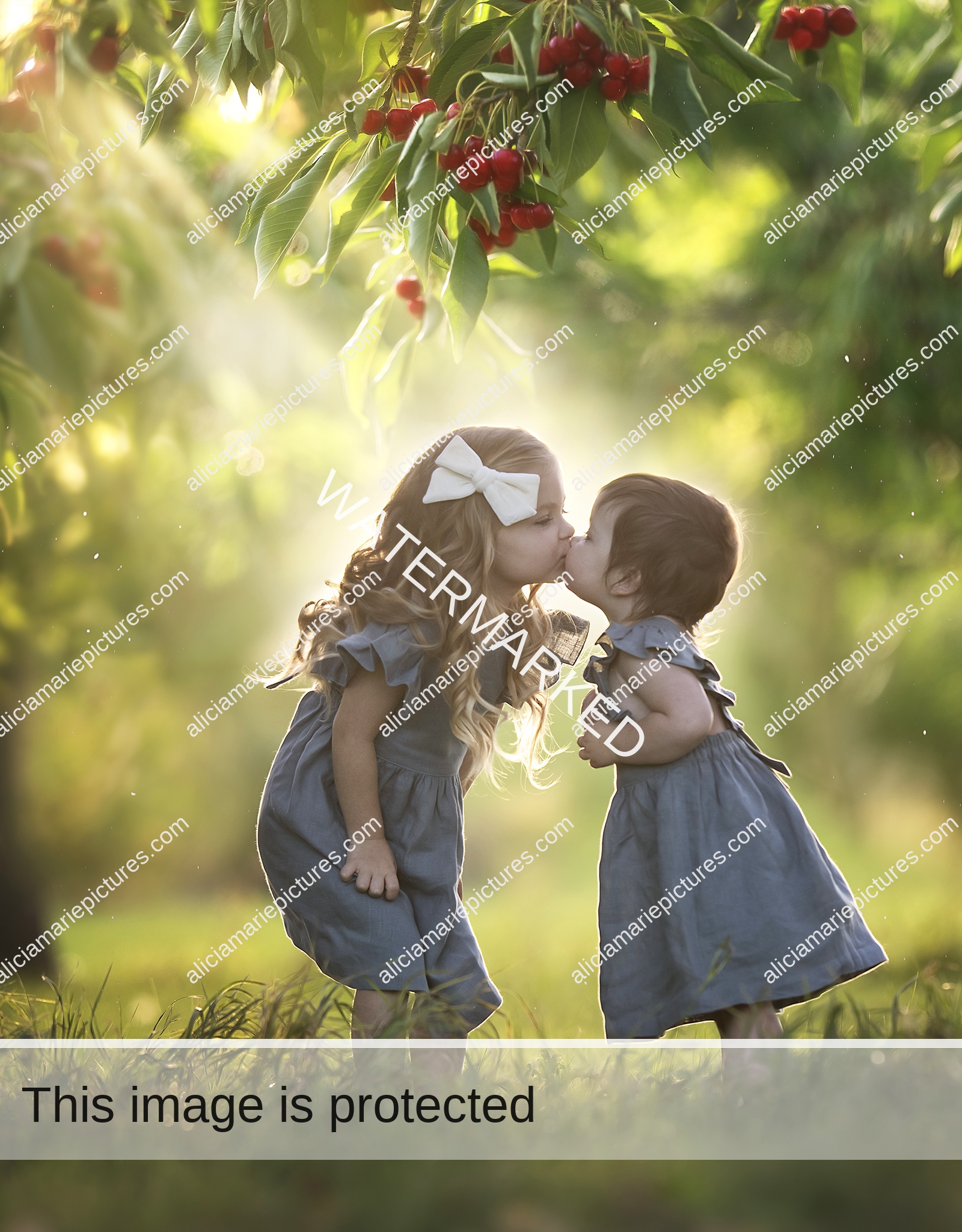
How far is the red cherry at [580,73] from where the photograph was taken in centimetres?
85

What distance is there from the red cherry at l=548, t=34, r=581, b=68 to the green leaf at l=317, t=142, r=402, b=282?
16 cm

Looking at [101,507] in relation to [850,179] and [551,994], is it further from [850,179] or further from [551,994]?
[850,179]

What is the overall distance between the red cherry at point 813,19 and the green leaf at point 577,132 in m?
0.36

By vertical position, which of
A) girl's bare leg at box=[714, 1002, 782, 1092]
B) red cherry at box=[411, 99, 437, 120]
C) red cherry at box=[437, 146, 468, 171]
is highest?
red cherry at box=[411, 99, 437, 120]

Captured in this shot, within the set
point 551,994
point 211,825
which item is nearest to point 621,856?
point 551,994

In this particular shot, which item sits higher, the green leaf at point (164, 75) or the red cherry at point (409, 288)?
the green leaf at point (164, 75)

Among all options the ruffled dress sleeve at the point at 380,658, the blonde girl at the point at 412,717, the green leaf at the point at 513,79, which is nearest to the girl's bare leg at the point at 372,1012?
the blonde girl at the point at 412,717

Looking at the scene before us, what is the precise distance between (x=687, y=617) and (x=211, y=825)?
1212mm

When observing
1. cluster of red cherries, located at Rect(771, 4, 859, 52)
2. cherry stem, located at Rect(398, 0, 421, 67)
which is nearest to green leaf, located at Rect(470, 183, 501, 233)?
cherry stem, located at Rect(398, 0, 421, 67)

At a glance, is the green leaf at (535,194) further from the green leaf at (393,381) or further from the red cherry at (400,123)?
the green leaf at (393,381)

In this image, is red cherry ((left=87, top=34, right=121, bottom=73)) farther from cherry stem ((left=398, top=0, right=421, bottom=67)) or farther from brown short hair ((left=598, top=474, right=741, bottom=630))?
brown short hair ((left=598, top=474, right=741, bottom=630))

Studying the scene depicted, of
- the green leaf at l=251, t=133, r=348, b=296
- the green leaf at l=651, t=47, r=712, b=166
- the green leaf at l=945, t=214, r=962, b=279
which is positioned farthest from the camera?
the green leaf at l=945, t=214, r=962, b=279

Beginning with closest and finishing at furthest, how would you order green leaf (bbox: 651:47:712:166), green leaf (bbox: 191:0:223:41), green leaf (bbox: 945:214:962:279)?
green leaf (bbox: 191:0:223:41) → green leaf (bbox: 651:47:712:166) → green leaf (bbox: 945:214:962:279)

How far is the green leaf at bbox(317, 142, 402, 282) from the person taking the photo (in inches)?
35.8
